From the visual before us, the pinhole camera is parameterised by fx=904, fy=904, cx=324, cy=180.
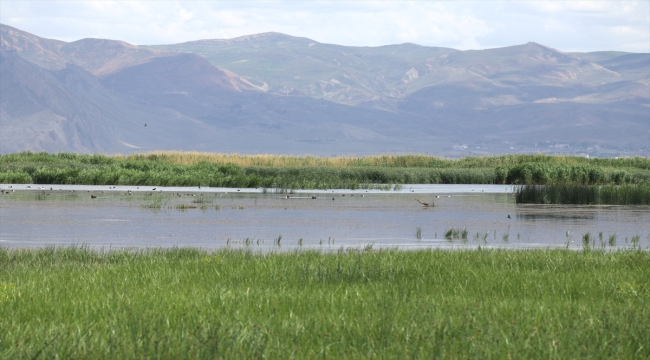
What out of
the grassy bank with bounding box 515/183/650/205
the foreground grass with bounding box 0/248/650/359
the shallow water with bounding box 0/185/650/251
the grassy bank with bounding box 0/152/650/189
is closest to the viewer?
the foreground grass with bounding box 0/248/650/359

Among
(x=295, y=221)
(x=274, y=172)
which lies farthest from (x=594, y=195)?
(x=274, y=172)

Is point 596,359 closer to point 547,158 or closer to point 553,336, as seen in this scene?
point 553,336

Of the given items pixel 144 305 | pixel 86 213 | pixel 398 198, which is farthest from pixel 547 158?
pixel 144 305

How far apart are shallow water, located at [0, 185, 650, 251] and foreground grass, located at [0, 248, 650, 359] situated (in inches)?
220

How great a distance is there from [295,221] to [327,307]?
58.1 feet

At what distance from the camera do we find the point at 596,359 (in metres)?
7.91

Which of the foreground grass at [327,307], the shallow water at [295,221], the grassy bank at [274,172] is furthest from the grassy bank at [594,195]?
the foreground grass at [327,307]

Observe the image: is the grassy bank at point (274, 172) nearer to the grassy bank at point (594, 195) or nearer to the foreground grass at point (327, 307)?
the grassy bank at point (594, 195)

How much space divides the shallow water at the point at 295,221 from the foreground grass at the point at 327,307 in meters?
5.58

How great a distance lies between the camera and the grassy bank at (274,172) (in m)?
52.0

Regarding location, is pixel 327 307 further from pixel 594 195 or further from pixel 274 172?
pixel 274 172

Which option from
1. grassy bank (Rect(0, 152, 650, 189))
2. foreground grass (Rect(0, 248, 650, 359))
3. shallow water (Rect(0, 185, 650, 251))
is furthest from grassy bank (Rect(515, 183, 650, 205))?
foreground grass (Rect(0, 248, 650, 359))

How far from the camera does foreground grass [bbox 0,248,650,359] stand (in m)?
8.12

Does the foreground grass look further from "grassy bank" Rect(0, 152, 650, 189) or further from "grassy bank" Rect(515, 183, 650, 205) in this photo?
"grassy bank" Rect(0, 152, 650, 189)
